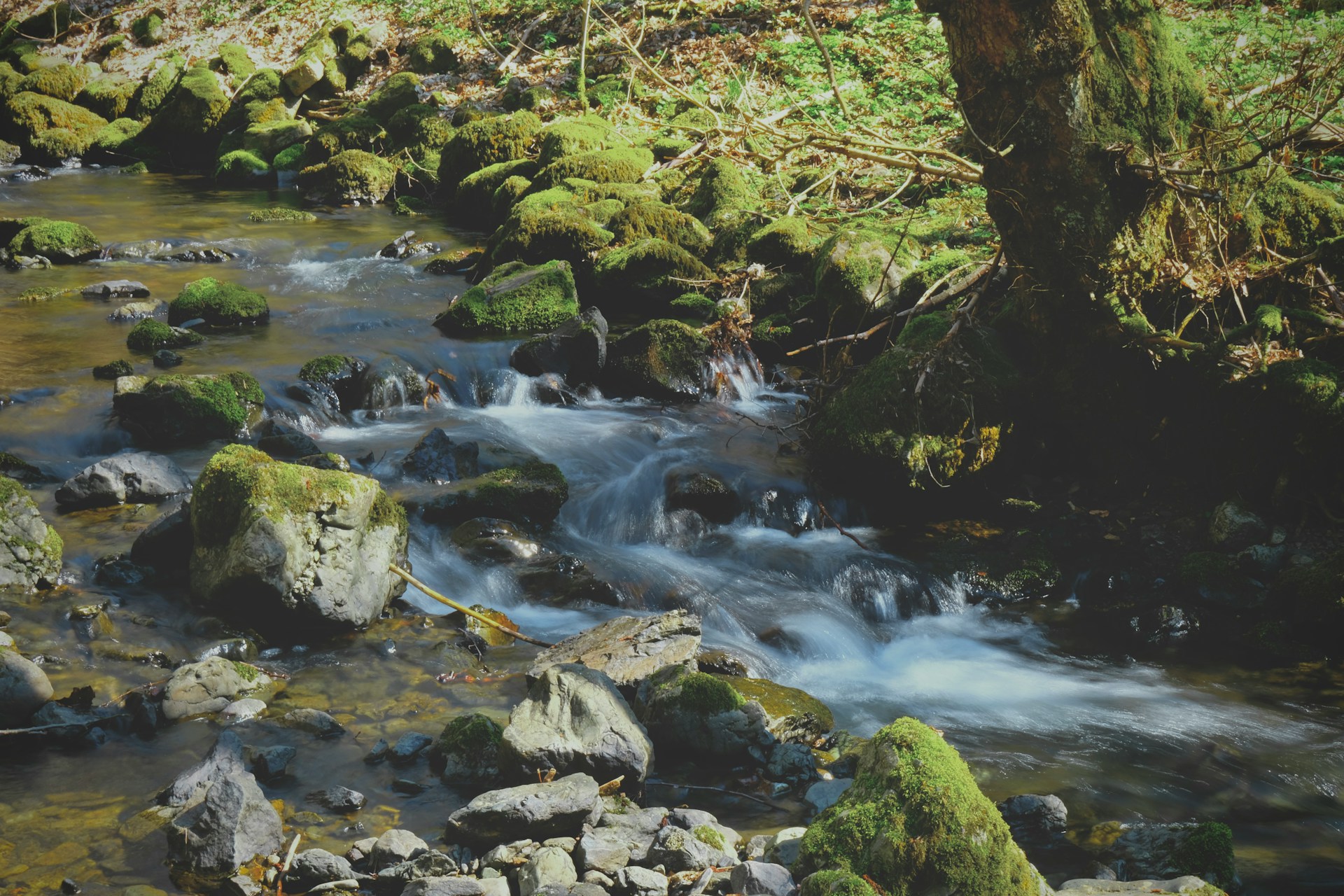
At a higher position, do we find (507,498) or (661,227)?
(661,227)

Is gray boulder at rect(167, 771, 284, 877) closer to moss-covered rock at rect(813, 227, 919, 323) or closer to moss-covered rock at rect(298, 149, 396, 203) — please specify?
moss-covered rock at rect(813, 227, 919, 323)

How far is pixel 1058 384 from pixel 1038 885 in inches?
188

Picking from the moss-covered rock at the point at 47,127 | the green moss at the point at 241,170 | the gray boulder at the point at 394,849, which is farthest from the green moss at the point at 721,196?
the moss-covered rock at the point at 47,127

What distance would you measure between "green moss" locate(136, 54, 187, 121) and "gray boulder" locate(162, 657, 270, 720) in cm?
1997

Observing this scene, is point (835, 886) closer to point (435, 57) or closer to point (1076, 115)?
point (1076, 115)

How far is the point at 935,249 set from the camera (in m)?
9.70

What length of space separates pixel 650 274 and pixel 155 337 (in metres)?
5.03

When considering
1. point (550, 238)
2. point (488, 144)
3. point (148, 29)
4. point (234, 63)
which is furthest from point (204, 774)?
point (148, 29)

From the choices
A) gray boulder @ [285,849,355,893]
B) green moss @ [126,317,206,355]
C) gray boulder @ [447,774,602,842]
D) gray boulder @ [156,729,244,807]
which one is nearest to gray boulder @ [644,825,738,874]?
gray boulder @ [447,774,602,842]

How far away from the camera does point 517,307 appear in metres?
10.7

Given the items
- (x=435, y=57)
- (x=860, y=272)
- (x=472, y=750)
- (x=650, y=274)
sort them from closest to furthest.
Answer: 1. (x=472, y=750)
2. (x=860, y=272)
3. (x=650, y=274)
4. (x=435, y=57)

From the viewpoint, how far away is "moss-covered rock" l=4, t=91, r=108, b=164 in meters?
19.7

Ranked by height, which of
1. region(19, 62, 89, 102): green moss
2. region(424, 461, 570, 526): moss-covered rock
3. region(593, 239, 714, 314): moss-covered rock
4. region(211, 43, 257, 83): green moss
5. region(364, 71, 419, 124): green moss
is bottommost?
region(424, 461, 570, 526): moss-covered rock

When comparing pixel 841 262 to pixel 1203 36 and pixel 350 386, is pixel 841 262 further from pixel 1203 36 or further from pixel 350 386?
pixel 1203 36
